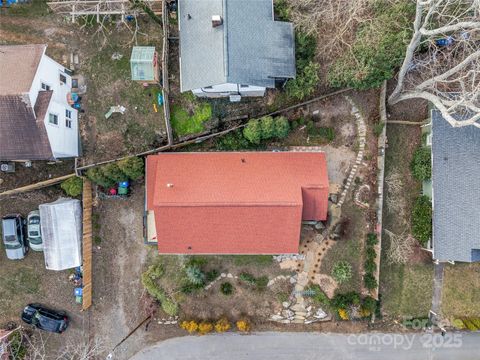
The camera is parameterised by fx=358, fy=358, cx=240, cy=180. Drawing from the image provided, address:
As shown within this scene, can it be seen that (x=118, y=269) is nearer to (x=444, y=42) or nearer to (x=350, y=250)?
(x=350, y=250)

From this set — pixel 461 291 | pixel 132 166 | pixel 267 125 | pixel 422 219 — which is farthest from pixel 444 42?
pixel 132 166

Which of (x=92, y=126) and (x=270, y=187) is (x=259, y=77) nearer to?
(x=270, y=187)

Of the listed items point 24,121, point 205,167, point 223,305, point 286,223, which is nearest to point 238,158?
point 205,167

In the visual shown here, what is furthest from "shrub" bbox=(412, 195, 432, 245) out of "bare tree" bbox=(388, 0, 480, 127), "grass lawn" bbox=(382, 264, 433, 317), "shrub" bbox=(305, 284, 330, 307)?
"shrub" bbox=(305, 284, 330, 307)

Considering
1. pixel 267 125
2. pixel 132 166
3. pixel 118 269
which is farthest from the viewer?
pixel 118 269

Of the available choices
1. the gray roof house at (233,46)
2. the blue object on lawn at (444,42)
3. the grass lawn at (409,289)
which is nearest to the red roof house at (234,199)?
the gray roof house at (233,46)

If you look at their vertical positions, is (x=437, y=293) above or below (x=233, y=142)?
below

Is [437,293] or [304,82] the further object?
[437,293]
